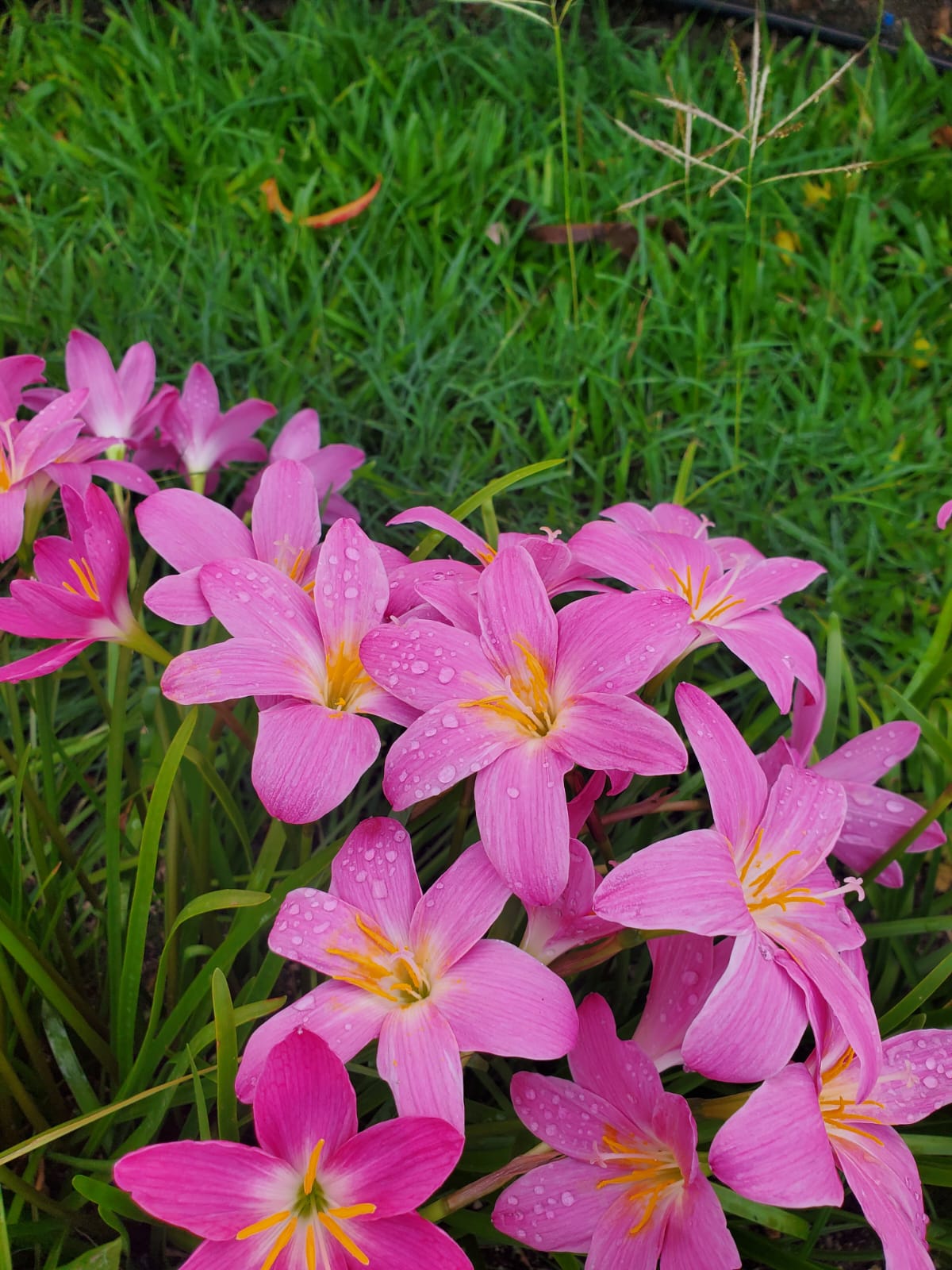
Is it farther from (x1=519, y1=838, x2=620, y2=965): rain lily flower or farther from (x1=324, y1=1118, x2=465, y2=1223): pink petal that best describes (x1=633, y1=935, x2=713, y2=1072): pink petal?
(x1=324, y1=1118, x2=465, y2=1223): pink petal

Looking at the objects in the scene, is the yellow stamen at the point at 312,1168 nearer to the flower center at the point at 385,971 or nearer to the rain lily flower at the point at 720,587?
the flower center at the point at 385,971

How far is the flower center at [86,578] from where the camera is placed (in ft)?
3.26

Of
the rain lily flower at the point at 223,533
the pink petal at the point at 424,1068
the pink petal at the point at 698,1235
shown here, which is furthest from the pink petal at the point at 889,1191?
the rain lily flower at the point at 223,533

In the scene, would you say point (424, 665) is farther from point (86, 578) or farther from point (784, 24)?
point (784, 24)

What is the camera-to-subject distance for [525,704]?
0.90 metres

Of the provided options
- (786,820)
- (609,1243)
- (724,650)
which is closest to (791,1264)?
(609,1243)

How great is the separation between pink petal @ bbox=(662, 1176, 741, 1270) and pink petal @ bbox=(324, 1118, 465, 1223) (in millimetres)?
210

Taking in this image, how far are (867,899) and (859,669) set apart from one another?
62cm

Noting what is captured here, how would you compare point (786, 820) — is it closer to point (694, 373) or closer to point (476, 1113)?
point (476, 1113)

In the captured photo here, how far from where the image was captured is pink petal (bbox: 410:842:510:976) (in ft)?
2.70

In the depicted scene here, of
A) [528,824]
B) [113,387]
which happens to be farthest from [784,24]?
[528,824]

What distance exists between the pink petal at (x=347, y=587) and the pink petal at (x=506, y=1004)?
Answer: 0.99 ft

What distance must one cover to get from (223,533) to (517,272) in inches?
66.7

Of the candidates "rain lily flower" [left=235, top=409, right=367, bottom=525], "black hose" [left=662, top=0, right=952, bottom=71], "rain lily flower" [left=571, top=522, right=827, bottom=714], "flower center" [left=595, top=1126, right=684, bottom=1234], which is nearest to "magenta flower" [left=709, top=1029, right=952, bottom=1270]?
"flower center" [left=595, top=1126, right=684, bottom=1234]
